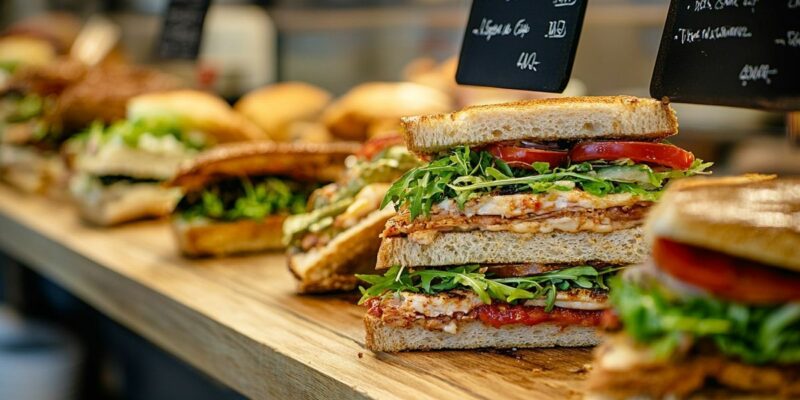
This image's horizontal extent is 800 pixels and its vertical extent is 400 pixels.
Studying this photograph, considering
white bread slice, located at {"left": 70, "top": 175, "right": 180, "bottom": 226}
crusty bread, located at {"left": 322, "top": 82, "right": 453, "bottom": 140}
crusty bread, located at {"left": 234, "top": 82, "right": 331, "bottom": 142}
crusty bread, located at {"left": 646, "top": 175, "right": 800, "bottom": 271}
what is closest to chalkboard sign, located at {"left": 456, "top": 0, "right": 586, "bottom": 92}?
crusty bread, located at {"left": 646, "top": 175, "right": 800, "bottom": 271}

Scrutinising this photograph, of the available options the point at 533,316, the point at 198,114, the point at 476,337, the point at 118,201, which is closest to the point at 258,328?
the point at 476,337

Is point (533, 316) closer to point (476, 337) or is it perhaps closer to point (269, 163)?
point (476, 337)

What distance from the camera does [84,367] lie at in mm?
4992

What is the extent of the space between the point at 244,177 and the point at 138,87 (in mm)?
1721

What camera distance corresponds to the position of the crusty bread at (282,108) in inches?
210

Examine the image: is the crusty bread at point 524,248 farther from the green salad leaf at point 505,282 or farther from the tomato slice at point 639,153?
the tomato slice at point 639,153

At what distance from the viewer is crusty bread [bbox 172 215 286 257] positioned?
138 inches

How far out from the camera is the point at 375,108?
453 centimetres

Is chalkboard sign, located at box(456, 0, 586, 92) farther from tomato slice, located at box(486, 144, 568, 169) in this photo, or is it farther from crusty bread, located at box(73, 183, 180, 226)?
crusty bread, located at box(73, 183, 180, 226)

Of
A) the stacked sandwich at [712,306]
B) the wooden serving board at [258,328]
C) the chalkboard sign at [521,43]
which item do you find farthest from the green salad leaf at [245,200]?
the stacked sandwich at [712,306]

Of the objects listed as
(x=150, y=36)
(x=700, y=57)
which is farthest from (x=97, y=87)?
(x=150, y=36)

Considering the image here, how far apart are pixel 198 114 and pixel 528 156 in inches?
113

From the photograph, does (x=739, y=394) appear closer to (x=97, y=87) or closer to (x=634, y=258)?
(x=634, y=258)

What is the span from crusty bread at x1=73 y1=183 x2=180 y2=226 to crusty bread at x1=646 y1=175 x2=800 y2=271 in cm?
316
